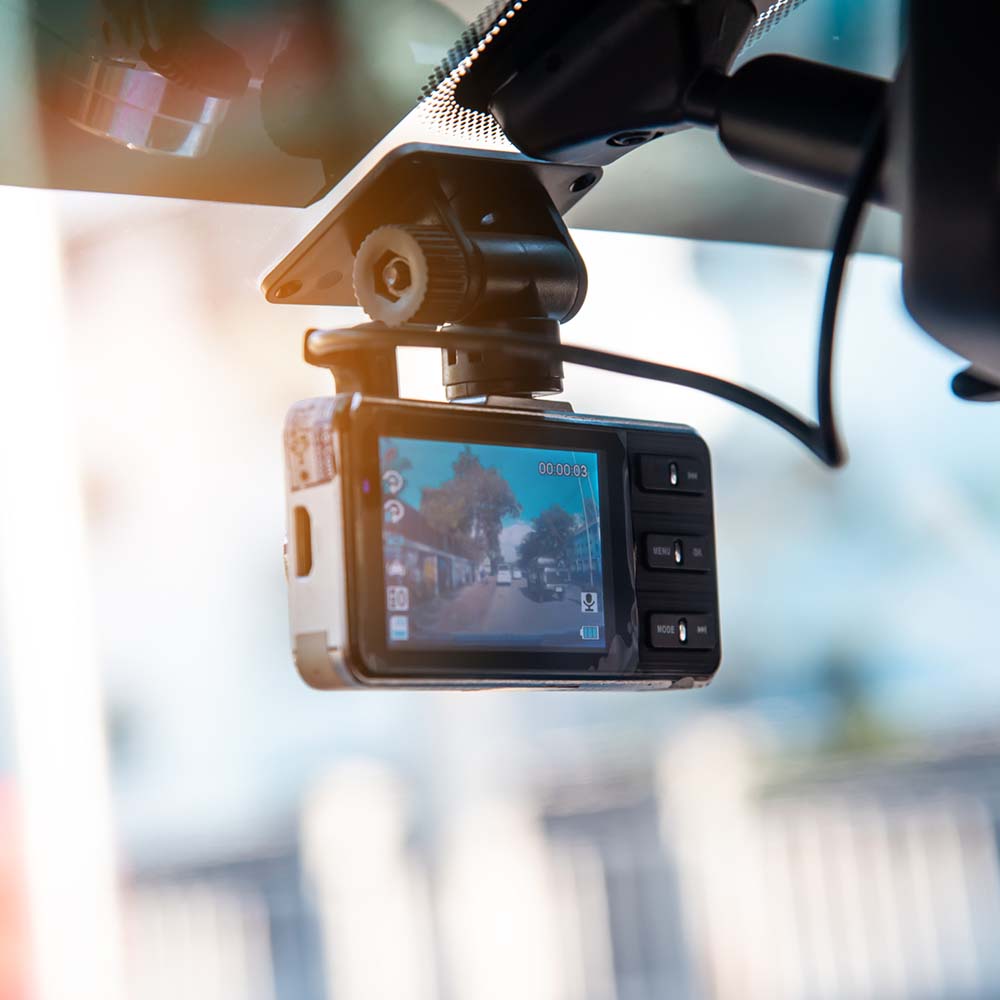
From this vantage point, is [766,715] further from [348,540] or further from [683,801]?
[348,540]

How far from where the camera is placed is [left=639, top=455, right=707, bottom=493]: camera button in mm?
593

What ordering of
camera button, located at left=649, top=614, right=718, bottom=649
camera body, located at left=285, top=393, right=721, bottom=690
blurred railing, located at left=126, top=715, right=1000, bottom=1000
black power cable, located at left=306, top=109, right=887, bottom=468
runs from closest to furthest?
black power cable, located at left=306, top=109, right=887, bottom=468 < camera body, located at left=285, top=393, right=721, bottom=690 < camera button, located at left=649, top=614, right=718, bottom=649 < blurred railing, located at left=126, top=715, right=1000, bottom=1000

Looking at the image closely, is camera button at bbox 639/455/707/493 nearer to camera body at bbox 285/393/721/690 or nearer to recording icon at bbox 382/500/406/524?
camera body at bbox 285/393/721/690

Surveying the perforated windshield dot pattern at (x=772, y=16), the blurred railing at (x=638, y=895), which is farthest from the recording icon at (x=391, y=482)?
the blurred railing at (x=638, y=895)

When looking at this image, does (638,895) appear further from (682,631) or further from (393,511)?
(393,511)

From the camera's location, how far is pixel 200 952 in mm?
2762

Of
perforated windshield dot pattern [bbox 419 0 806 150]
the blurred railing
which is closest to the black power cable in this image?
perforated windshield dot pattern [bbox 419 0 806 150]

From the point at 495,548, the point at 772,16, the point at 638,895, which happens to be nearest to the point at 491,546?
the point at 495,548

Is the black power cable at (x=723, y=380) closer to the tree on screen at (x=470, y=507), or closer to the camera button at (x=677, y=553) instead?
the tree on screen at (x=470, y=507)

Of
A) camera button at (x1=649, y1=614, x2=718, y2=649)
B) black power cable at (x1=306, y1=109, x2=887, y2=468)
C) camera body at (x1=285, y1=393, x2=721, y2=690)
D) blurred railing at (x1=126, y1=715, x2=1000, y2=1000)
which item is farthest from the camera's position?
blurred railing at (x1=126, y1=715, x2=1000, y2=1000)

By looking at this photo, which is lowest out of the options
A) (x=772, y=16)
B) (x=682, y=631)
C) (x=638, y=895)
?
(x=638, y=895)

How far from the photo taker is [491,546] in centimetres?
52

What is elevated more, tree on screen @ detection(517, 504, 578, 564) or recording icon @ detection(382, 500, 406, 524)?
recording icon @ detection(382, 500, 406, 524)

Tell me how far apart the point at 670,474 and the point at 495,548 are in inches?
4.5
